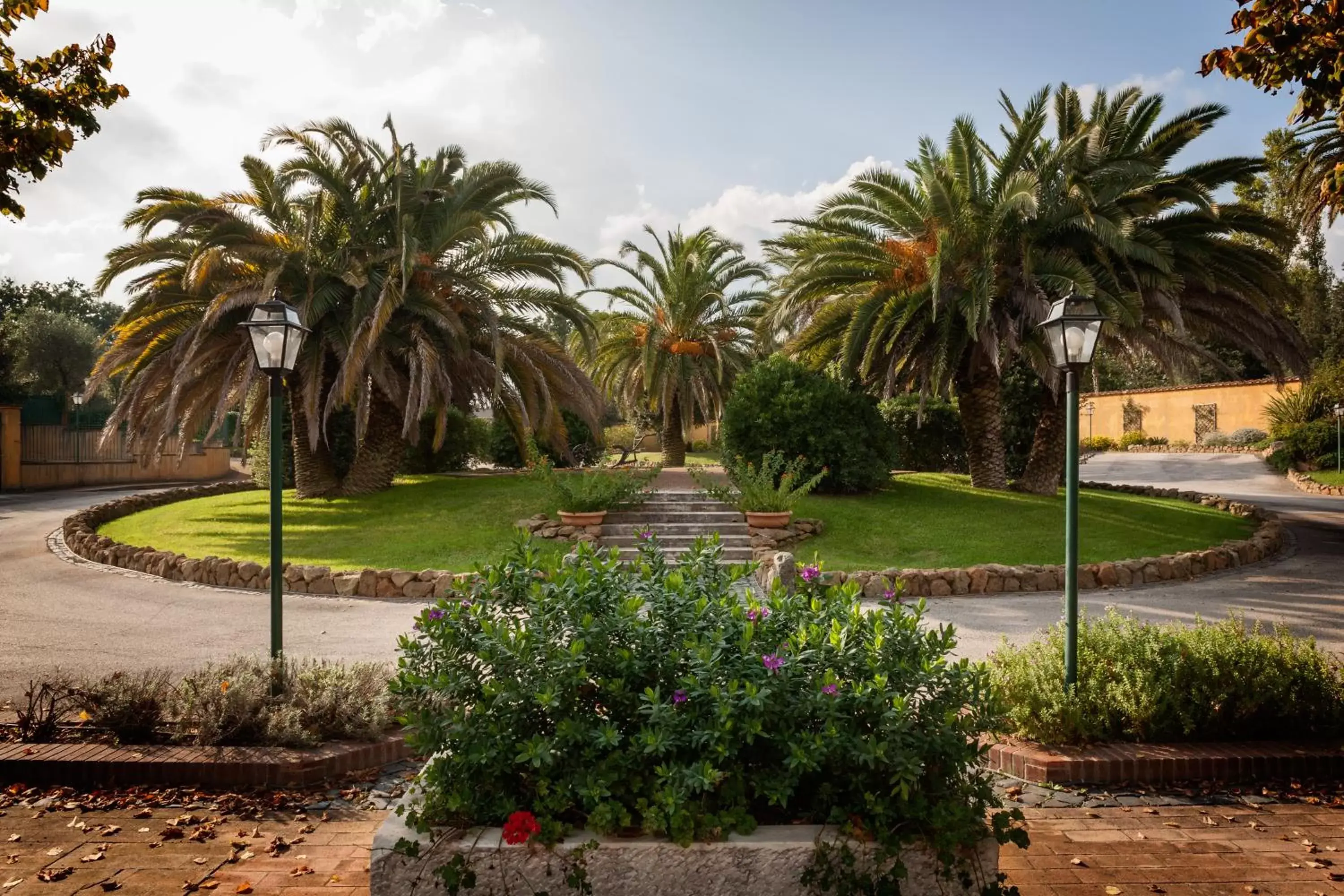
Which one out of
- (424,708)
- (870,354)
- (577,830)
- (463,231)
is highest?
(463,231)

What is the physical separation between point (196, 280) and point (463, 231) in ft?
14.3

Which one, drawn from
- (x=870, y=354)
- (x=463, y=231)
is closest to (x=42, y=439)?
(x=463, y=231)

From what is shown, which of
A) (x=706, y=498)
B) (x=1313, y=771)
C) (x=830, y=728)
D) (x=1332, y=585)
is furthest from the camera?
(x=706, y=498)

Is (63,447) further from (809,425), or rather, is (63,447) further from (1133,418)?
(1133,418)

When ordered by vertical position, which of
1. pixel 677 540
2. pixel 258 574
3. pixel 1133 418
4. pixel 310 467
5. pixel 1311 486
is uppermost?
pixel 1133 418

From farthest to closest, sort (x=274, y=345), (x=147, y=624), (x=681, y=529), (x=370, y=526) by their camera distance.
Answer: (x=370, y=526) → (x=681, y=529) → (x=147, y=624) → (x=274, y=345)

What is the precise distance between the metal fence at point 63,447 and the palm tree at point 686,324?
16914mm

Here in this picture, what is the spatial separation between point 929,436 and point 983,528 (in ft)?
26.4

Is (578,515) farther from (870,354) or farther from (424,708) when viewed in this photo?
(424,708)

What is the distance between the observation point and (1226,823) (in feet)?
13.2

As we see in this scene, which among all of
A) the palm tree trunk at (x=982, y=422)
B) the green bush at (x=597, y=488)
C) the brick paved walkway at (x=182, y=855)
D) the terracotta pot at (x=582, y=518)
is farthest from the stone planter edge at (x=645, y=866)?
the palm tree trunk at (x=982, y=422)

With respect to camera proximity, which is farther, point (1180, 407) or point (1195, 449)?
point (1180, 407)

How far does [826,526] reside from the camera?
12.9 meters

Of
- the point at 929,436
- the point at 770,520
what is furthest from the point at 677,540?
the point at 929,436
